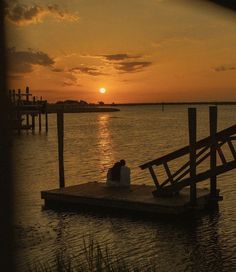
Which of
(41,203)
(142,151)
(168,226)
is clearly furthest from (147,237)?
(142,151)

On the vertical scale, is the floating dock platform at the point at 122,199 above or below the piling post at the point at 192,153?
below

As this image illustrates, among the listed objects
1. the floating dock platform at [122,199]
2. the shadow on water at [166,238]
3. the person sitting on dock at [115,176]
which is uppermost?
the person sitting on dock at [115,176]

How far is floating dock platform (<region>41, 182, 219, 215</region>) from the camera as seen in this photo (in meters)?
14.9

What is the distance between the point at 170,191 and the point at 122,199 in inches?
63.0

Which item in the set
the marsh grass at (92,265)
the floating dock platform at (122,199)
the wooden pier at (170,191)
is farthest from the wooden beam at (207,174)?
the marsh grass at (92,265)

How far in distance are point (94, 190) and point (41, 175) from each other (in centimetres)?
1204

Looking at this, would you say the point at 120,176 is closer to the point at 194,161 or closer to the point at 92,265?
the point at 194,161

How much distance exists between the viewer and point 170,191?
50.5 feet

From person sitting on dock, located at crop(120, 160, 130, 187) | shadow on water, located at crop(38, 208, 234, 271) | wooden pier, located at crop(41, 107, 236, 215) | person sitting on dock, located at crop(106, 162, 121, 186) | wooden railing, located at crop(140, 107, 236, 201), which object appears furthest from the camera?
person sitting on dock, located at crop(106, 162, 121, 186)

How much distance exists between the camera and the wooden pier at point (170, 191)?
575 inches

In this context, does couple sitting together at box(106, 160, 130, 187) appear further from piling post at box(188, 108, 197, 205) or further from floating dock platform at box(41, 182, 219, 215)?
piling post at box(188, 108, 197, 205)

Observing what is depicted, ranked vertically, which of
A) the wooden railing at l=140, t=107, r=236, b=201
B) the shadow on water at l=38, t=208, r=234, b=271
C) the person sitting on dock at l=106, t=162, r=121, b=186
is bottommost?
the shadow on water at l=38, t=208, r=234, b=271

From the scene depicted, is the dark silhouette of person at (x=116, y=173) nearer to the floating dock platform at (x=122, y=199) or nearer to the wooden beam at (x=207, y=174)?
the floating dock platform at (x=122, y=199)

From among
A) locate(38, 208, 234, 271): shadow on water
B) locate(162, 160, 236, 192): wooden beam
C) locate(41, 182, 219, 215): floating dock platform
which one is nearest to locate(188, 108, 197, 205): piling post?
locate(162, 160, 236, 192): wooden beam
